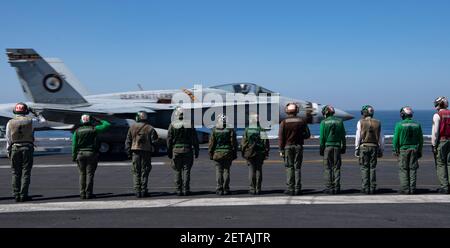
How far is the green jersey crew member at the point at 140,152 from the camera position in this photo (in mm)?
10781

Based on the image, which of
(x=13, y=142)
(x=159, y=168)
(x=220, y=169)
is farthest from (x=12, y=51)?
(x=220, y=169)

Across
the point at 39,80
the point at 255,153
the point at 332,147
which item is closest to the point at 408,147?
the point at 332,147

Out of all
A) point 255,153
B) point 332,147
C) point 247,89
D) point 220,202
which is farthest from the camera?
point 247,89

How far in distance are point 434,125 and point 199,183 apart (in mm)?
6392

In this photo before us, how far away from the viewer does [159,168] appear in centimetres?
1719

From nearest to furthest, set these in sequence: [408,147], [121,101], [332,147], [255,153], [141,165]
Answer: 1. [408,147]
2. [332,147]
3. [255,153]
4. [141,165]
5. [121,101]

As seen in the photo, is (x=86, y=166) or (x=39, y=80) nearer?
(x=86, y=166)

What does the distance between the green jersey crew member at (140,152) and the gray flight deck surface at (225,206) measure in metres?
0.36

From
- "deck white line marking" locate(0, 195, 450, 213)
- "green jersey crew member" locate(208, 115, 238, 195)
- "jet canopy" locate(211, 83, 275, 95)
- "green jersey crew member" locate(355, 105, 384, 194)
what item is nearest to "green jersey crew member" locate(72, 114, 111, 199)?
"deck white line marking" locate(0, 195, 450, 213)

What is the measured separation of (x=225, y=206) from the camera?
9336 mm

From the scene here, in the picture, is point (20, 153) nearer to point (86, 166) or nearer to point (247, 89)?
point (86, 166)

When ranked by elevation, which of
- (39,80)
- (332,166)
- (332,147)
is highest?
(39,80)

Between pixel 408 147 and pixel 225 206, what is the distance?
4444 mm

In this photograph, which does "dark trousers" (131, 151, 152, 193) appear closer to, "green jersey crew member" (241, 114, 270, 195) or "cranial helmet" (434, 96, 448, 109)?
"green jersey crew member" (241, 114, 270, 195)
